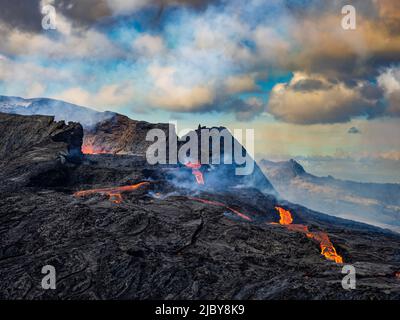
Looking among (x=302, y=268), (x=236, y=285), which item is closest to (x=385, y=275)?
(x=302, y=268)

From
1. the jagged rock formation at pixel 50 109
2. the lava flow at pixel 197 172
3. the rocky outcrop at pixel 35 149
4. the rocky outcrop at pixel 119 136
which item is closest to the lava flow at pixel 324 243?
the lava flow at pixel 197 172

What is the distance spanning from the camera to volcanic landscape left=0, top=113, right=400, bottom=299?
29.2 meters

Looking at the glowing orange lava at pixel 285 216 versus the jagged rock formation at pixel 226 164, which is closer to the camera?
the glowing orange lava at pixel 285 216

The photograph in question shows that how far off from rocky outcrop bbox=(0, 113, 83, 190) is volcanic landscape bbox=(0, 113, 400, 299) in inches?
9.2

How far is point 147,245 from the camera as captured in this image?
3566 cm

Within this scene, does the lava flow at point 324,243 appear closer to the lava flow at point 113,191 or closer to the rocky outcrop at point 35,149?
the lava flow at point 113,191

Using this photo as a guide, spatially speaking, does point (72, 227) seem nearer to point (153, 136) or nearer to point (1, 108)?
point (153, 136)

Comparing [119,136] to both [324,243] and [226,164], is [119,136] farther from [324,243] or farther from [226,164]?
[324,243]

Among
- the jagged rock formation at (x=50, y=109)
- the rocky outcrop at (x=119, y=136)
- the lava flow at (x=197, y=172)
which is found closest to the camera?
the lava flow at (x=197, y=172)

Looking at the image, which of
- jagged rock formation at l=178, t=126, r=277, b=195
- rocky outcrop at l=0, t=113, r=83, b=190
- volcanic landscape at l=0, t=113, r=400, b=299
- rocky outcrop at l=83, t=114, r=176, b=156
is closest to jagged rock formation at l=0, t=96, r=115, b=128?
rocky outcrop at l=83, t=114, r=176, b=156

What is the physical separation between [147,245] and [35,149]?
1358 inches

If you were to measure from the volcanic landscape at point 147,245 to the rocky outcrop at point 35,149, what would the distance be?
234mm

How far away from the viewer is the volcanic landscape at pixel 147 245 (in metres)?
29.2

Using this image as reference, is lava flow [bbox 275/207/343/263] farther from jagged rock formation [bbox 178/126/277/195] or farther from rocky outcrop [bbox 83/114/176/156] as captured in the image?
rocky outcrop [bbox 83/114/176/156]
